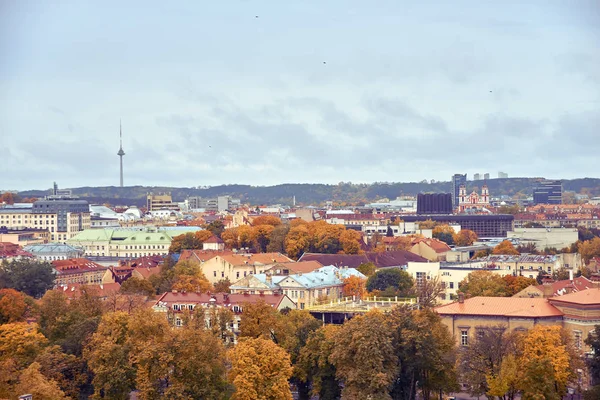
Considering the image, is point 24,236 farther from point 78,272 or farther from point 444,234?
point 444,234

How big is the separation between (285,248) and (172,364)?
70.7 meters

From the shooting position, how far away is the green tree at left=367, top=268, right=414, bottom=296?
90750 millimetres

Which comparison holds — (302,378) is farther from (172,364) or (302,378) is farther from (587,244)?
(587,244)

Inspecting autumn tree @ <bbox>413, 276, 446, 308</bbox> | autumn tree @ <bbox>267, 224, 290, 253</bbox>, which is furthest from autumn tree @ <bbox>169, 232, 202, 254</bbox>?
autumn tree @ <bbox>413, 276, 446, 308</bbox>

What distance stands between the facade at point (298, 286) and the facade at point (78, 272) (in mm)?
29026

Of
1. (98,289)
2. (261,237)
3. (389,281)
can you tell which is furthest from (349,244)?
(98,289)

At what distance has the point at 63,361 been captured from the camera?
195 ft

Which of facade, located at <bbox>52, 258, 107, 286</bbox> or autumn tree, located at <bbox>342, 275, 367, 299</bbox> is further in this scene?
facade, located at <bbox>52, 258, 107, 286</bbox>

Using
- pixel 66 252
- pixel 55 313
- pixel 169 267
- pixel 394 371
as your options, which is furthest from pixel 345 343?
pixel 66 252

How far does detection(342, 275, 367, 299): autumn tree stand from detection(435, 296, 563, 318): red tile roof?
23402mm

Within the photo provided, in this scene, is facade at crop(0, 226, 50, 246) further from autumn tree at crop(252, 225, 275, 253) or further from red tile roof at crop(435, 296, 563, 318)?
red tile roof at crop(435, 296, 563, 318)

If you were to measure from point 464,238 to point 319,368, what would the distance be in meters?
107

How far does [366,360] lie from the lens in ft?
178

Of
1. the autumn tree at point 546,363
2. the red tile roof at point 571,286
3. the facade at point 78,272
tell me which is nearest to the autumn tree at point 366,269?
the facade at point 78,272
